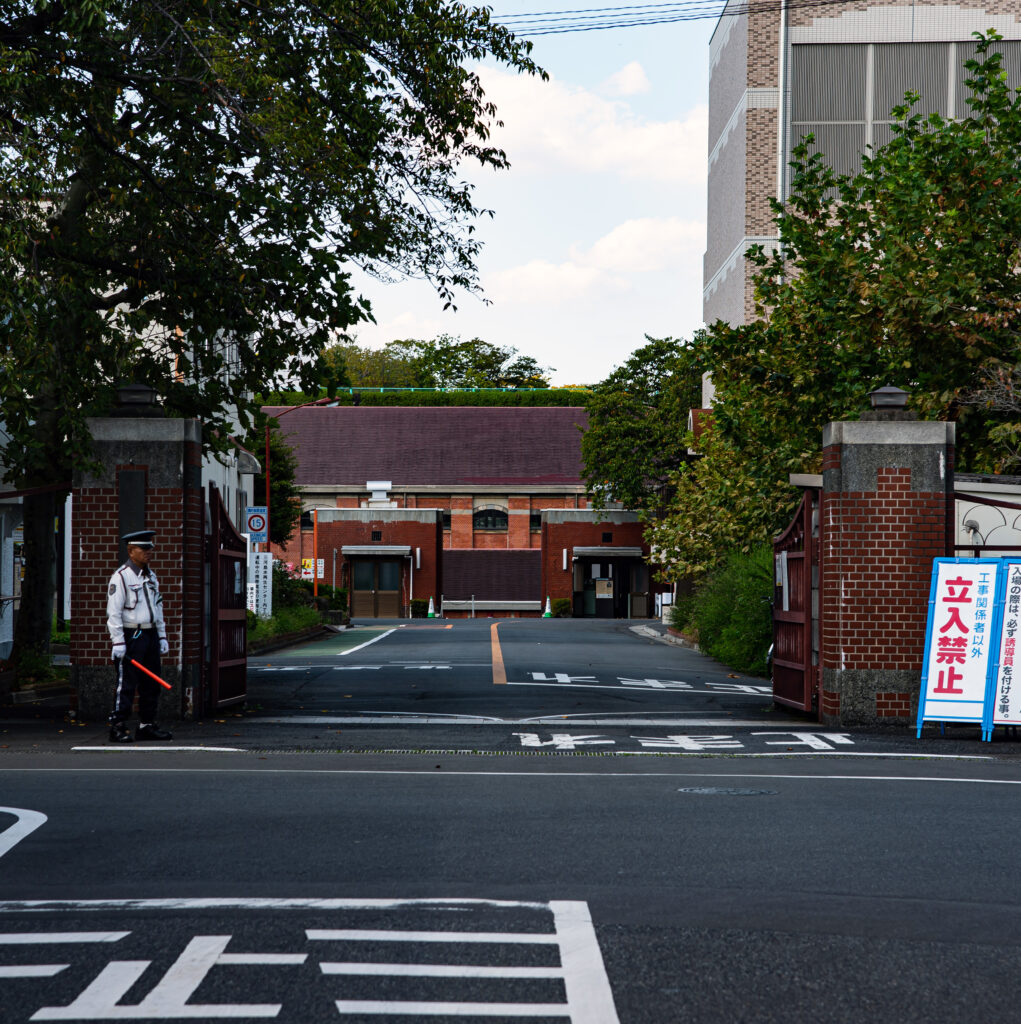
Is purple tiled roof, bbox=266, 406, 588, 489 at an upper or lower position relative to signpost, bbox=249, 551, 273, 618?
upper

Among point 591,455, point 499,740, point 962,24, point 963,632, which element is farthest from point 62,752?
point 591,455

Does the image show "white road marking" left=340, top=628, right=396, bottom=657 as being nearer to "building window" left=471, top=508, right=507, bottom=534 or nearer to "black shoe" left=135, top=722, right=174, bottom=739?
"black shoe" left=135, top=722, right=174, bottom=739

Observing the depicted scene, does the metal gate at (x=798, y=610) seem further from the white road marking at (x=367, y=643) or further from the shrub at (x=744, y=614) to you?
the white road marking at (x=367, y=643)

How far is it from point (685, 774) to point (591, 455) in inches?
2058

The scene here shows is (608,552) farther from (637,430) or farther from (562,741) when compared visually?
(562,741)

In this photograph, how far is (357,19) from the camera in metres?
15.6

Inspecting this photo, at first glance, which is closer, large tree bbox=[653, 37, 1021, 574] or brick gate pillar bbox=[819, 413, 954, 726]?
brick gate pillar bbox=[819, 413, 954, 726]

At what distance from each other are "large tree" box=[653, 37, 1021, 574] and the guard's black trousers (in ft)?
36.0

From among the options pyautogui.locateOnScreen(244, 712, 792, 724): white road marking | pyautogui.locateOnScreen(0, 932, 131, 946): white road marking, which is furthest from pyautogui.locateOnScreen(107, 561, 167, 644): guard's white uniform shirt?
pyautogui.locateOnScreen(0, 932, 131, 946): white road marking

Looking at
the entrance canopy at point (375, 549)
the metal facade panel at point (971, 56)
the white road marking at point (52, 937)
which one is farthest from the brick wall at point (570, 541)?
the white road marking at point (52, 937)

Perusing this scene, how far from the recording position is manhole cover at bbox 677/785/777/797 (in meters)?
9.01

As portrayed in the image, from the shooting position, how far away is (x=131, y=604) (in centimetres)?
1220

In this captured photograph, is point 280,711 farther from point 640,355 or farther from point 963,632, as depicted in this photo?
point 640,355

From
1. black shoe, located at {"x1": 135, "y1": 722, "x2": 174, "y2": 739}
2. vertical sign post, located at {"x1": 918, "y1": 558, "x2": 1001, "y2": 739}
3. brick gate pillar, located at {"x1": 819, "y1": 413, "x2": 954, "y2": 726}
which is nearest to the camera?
black shoe, located at {"x1": 135, "y1": 722, "x2": 174, "y2": 739}
